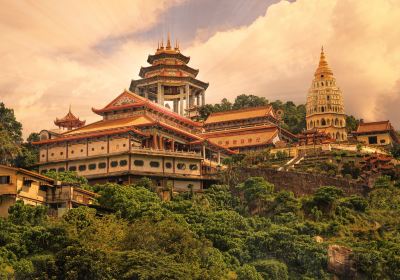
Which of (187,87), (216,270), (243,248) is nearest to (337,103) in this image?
(187,87)

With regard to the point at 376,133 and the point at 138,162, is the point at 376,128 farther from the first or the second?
the point at 138,162

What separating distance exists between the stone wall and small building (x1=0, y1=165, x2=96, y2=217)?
1931 cm

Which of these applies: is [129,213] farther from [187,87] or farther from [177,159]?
[187,87]

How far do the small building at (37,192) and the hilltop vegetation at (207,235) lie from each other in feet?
6.95

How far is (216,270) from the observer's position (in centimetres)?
4888

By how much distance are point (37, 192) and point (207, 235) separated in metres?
13.4

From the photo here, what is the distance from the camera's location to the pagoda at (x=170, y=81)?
374 feet

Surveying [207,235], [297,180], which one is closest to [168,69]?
[297,180]

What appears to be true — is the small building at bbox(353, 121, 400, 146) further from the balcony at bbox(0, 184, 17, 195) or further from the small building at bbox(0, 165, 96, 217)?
the balcony at bbox(0, 184, 17, 195)

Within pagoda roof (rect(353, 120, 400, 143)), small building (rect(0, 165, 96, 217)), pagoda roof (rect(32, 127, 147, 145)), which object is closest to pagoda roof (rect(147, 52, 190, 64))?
pagoda roof (rect(353, 120, 400, 143))

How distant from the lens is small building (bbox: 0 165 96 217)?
53669 millimetres

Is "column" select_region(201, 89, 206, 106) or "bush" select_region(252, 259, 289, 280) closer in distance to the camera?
"bush" select_region(252, 259, 289, 280)

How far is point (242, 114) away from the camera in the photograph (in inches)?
4237

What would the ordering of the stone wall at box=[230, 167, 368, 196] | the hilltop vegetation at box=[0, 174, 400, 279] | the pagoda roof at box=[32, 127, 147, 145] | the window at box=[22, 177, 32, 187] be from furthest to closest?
the pagoda roof at box=[32, 127, 147, 145]
the stone wall at box=[230, 167, 368, 196]
the window at box=[22, 177, 32, 187]
the hilltop vegetation at box=[0, 174, 400, 279]
